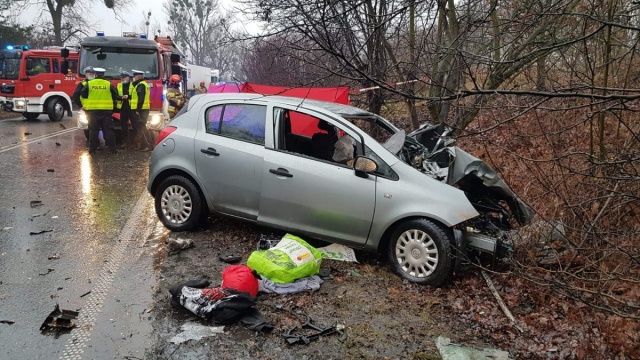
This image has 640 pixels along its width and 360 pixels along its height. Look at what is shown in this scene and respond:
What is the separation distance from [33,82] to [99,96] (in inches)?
363

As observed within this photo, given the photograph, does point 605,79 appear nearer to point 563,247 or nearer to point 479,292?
point 563,247

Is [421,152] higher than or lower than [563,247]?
higher

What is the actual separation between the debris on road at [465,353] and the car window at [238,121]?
9.50 feet

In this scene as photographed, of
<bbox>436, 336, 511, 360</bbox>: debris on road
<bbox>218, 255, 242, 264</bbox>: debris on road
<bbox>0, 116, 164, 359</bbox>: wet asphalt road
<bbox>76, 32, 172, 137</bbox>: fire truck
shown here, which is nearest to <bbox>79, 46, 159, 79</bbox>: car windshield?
<bbox>76, 32, 172, 137</bbox>: fire truck

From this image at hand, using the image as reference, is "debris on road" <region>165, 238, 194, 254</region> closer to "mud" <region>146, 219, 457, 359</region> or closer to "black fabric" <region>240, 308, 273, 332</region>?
"mud" <region>146, 219, 457, 359</region>

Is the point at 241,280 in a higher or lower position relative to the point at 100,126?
lower

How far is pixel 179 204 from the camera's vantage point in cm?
582

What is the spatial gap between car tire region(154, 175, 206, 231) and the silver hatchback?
13 millimetres

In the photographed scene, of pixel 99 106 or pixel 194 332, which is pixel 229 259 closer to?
pixel 194 332

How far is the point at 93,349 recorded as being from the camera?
3430mm

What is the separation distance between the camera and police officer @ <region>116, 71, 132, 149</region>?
1126 centimetres

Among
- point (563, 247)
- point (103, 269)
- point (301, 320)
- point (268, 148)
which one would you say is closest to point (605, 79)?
point (563, 247)

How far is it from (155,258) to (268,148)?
5.51 feet

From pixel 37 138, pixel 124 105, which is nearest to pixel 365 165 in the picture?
pixel 124 105
